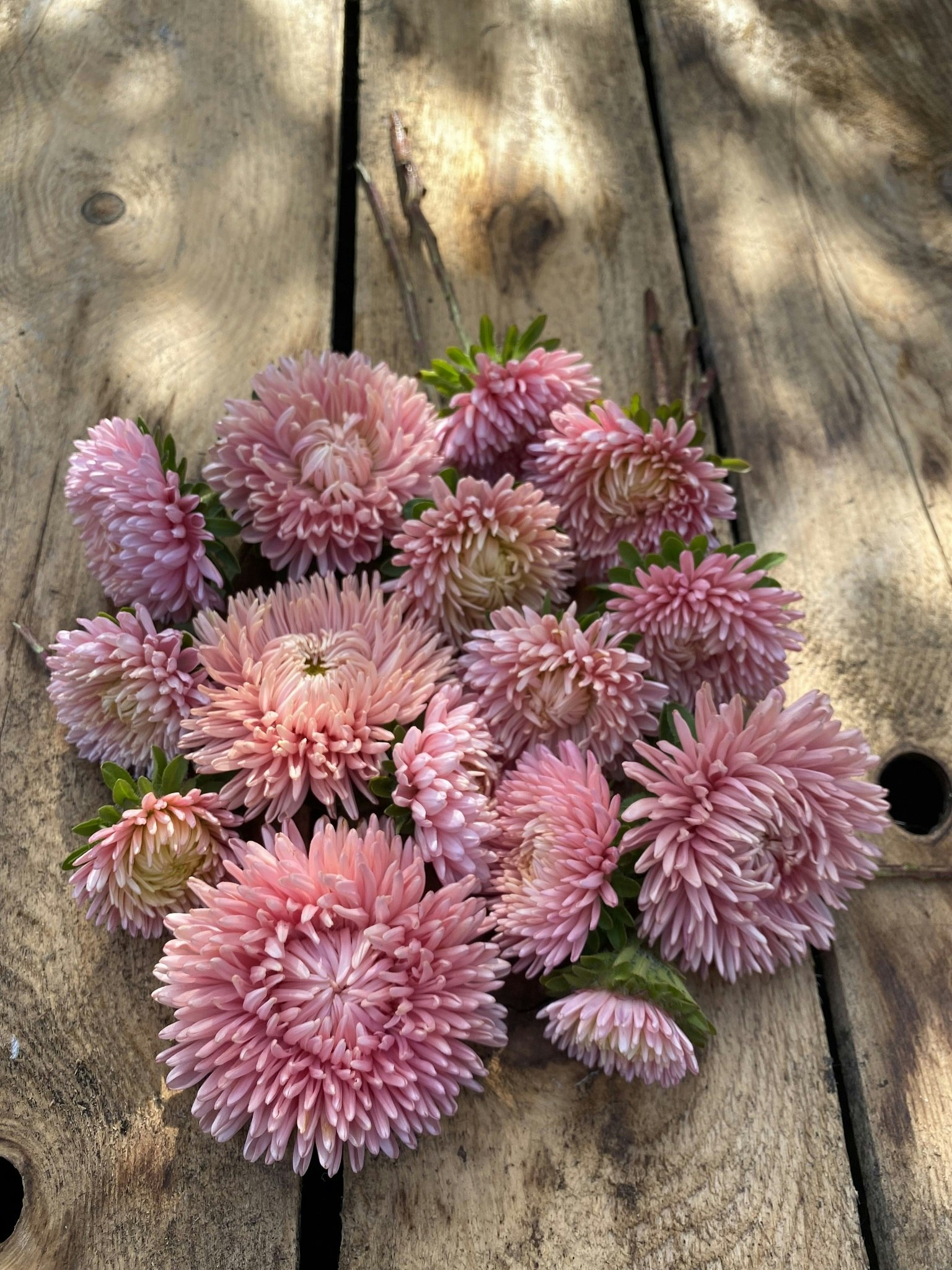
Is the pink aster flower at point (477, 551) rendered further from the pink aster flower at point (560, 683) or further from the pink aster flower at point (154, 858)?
the pink aster flower at point (154, 858)

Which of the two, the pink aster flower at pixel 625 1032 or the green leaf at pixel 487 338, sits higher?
the green leaf at pixel 487 338

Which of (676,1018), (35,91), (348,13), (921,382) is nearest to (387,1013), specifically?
(676,1018)

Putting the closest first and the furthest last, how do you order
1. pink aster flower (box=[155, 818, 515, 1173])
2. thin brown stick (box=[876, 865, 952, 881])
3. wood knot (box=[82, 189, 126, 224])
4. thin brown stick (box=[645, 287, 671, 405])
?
pink aster flower (box=[155, 818, 515, 1173])
thin brown stick (box=[876, 865, 952, 881])
thin brown stick (box=[645, 287, 671, 405])
wood knot (box=[82, 189, 126, 224])

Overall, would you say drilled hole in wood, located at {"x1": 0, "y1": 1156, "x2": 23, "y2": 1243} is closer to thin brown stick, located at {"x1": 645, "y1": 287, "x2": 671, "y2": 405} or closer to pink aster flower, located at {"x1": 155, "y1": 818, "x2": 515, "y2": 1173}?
pink aster flower, located at {"x1": 155, "y1": 818, "x2": 515, "y2": 1173}

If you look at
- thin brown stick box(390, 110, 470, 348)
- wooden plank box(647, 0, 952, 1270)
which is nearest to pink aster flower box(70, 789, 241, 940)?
wooden plank box(647, 0, 952, 1270)

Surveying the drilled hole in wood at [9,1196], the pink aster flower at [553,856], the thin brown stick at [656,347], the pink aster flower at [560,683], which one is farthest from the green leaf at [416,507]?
the drilled hole in wood at [9,1196]
